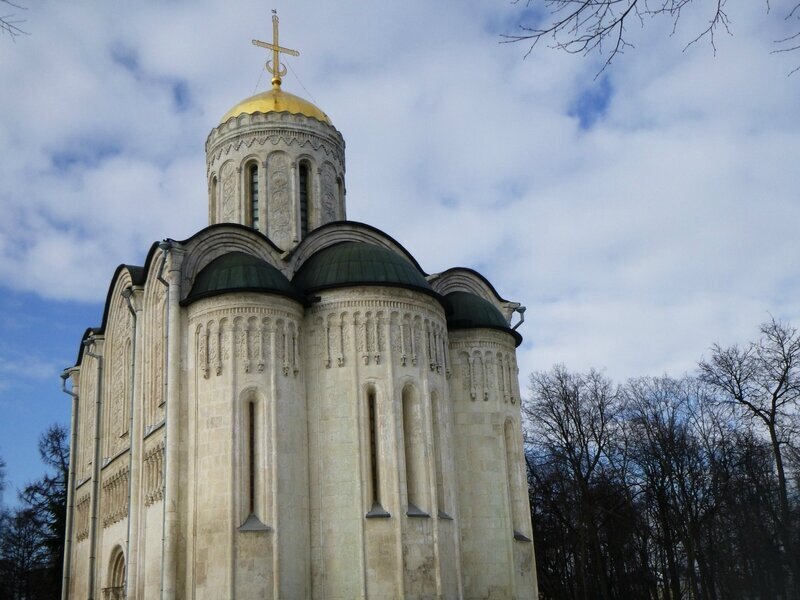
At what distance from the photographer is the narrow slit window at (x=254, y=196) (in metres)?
23.3

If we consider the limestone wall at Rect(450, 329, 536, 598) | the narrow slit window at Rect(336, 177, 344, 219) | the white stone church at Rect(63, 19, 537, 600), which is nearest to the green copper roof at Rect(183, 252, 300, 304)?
the white stone church at Rect(63, 19, 537, 600)

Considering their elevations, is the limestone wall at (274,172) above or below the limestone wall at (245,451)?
above

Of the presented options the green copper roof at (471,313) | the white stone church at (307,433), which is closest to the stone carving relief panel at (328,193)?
the white stone church at (307,433)

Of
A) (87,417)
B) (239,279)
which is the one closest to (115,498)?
(87,417)

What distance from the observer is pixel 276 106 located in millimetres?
24281

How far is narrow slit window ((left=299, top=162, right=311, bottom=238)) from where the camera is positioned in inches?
918

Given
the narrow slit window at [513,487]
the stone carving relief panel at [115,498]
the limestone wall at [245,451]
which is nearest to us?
the limestone wall at [245,451]

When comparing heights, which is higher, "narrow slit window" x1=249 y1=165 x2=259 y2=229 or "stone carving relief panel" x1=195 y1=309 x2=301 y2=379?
"narrow slit window" x1=249 y1=165 x2=259 y2=229

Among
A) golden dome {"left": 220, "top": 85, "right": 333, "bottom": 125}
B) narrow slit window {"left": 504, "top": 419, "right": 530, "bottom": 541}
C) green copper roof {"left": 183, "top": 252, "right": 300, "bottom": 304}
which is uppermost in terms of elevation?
golden dome {"left": 220, "top": 85, "right": 333, "bottom": 125}

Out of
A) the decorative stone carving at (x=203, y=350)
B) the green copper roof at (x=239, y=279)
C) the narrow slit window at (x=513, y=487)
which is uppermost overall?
the green copper roof at (x=239, y=279)

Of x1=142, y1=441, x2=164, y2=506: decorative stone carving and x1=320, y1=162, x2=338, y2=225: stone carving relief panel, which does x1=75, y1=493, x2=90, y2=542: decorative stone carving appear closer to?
x1=142, y1=441, x2=164, y2=506: decorative stone carving

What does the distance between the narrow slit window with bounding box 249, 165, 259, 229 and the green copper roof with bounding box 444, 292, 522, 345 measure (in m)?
5.41

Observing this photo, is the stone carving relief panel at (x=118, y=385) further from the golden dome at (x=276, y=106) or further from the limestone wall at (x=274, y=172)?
the golden dome at (x=276, y=106)

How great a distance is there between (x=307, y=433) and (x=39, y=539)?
22631 millimetres
